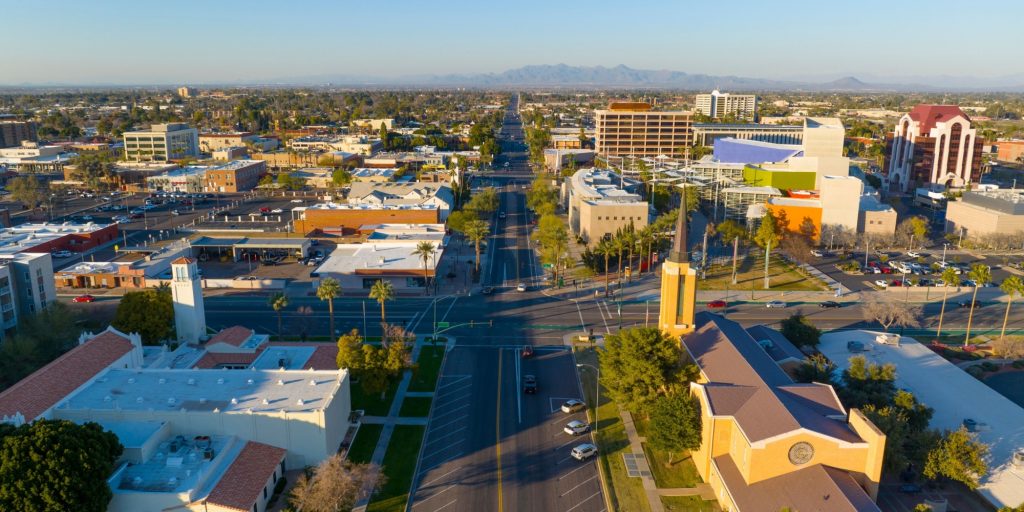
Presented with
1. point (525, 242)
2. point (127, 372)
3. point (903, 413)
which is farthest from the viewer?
point (525, 242)

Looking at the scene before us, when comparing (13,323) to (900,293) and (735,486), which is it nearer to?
(735,486)

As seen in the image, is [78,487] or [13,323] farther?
[13,323]

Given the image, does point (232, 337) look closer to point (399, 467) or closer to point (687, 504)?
point (399, 467)

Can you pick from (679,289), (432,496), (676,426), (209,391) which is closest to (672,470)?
(676,426)

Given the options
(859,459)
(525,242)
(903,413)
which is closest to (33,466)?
(859,459)

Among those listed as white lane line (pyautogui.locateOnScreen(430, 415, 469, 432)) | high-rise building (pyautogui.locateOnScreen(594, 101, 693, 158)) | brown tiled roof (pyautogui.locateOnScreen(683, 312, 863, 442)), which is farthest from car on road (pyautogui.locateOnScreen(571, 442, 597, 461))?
high-rise building (pyautogui.locateOnScreen(594, 101, 693, 158))

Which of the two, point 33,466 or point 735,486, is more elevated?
point 33,466
